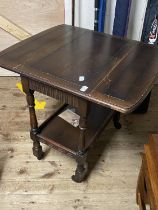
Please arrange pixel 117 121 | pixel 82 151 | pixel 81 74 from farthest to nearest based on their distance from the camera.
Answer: pixel 117 121 < pixel 82 151 < pixel 81 74

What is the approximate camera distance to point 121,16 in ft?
5.82

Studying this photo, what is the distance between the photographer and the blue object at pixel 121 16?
5.69ft

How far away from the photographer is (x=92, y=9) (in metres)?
2.09

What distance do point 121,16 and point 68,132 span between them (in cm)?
90

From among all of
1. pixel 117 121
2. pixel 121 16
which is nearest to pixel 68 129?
pixel 117 121

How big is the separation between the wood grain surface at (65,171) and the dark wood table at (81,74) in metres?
0.10

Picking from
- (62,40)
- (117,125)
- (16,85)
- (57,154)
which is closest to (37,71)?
(62,40)

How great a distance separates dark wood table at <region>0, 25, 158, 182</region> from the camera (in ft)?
3.46

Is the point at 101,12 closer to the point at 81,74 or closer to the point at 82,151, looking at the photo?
the point at 81,74

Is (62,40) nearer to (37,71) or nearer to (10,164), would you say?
(37,71)

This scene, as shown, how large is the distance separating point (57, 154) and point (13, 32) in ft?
3.96

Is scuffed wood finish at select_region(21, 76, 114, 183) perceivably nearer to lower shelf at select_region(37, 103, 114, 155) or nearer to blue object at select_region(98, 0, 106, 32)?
lower shelf at select_region(37, 103, 114, 155)

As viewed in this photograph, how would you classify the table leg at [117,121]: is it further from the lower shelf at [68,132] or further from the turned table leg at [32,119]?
the turned table leg at [32,119]

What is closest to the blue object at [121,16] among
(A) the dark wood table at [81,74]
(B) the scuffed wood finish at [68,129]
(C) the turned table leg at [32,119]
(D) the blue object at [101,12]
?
(D) the blue object at [101,12]
